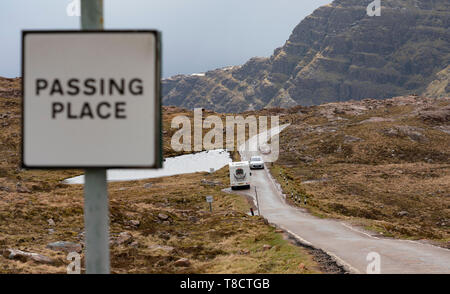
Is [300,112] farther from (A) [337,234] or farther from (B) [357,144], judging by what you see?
(A) [337,234]

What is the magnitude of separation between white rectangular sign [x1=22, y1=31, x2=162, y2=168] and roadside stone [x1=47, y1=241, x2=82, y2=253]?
16765 mm

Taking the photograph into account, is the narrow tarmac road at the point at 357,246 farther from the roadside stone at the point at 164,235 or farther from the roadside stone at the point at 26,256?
the roadside stone at the point at 26,256

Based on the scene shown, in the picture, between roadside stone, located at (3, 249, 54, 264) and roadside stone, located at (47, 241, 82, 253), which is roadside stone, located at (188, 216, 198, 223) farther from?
roadside stone, located at (3, 249, 54, 264)

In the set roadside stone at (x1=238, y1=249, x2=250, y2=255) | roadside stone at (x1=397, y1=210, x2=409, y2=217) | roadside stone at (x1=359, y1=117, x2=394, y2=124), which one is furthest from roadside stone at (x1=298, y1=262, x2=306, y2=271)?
roadside stone at (x1=359, y1=117, x2=394, y2=124)

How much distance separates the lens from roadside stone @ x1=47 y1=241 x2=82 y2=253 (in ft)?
58.2

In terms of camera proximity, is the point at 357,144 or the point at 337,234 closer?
the point at 337,234

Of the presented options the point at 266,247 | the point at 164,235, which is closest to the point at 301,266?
the point at 266,247

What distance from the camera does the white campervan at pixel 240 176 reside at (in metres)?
44.5

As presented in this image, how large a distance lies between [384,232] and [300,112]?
98.9m

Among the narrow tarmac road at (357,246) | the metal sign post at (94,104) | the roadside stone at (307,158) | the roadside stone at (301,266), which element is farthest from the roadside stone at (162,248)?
the roadside stone at (307,158)

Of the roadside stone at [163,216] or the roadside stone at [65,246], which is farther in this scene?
the roadside stone at [163,216]

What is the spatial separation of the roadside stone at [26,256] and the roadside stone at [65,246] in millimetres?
2127
